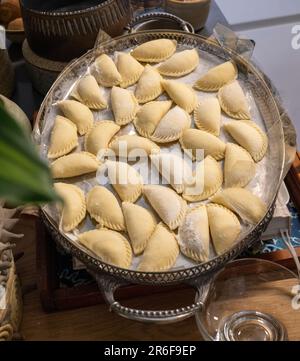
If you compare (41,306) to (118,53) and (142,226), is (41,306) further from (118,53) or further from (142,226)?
(118,53)

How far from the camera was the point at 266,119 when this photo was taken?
722mm

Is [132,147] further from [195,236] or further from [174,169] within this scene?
[195,236]

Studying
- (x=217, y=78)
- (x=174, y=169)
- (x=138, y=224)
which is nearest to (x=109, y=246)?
(x=138, y=224)

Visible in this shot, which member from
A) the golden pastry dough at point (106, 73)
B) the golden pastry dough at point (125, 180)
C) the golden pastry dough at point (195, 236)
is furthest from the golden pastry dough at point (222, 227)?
the golden pastry dough at point (106, 73)

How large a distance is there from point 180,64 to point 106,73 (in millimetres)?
133

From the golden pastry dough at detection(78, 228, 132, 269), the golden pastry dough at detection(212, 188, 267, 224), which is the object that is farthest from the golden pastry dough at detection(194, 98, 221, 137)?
the golden pastry dough at detection(78, 228, 132, 269)

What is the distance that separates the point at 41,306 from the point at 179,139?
0.32m

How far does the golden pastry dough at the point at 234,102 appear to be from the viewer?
0.73 metres

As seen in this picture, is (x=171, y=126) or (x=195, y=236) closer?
(x=195, y=236)

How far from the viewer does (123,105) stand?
0.75 meters

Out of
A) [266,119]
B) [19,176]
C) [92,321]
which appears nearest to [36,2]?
[266,119]

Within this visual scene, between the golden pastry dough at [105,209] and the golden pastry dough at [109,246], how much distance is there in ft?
0.05

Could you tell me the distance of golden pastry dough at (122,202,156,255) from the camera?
59 centimetres

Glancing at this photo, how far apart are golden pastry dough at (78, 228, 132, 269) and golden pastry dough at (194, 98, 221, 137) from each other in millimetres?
237
